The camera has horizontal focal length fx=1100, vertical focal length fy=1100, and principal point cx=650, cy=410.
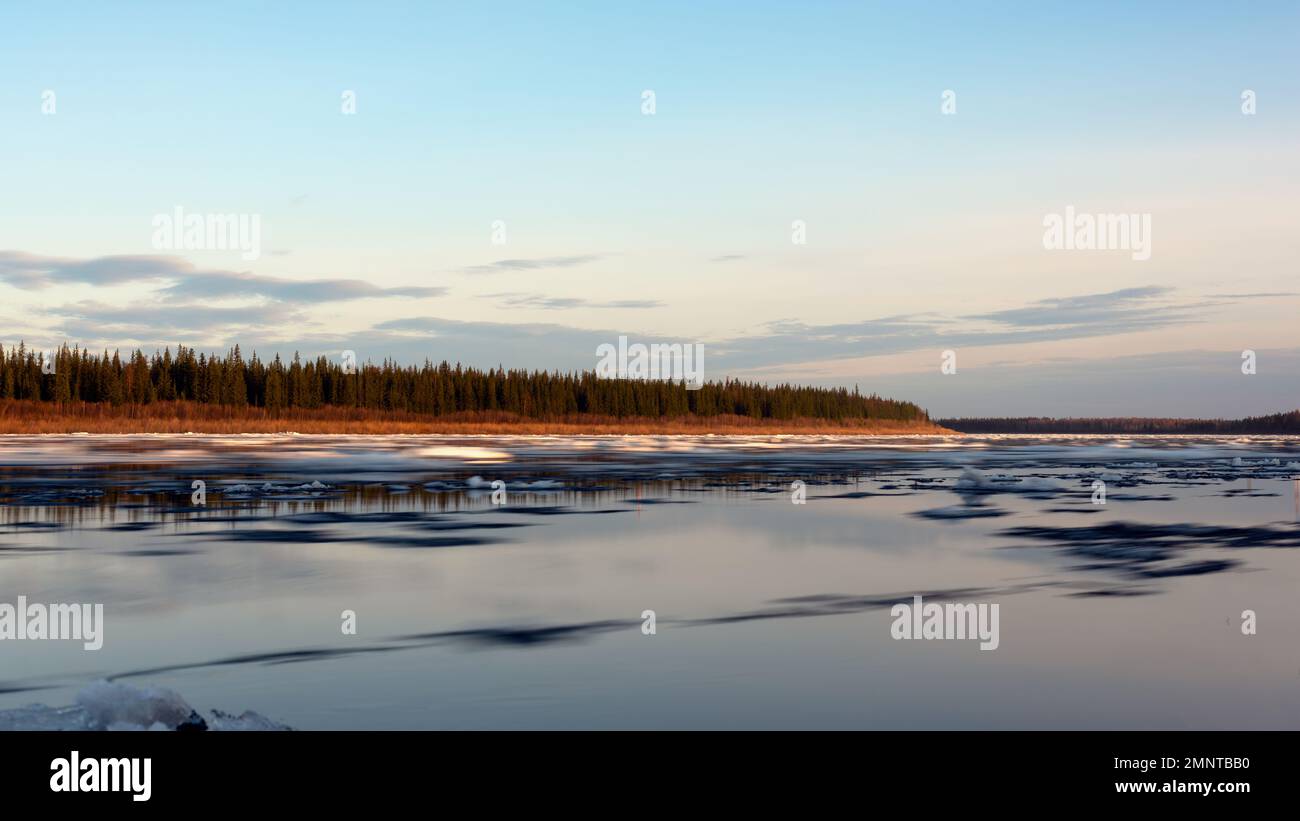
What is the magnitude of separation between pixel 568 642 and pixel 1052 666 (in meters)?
4.47

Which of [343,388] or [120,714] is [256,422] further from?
[120,714]

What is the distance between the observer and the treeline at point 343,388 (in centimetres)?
11588

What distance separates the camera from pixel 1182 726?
7.97 metres

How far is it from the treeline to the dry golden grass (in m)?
8.81

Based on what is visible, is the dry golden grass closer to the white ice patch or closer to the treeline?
the treeline

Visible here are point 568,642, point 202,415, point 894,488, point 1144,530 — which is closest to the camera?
point 568,642

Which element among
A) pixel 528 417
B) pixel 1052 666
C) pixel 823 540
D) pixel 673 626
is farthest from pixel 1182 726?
pixel 528 417

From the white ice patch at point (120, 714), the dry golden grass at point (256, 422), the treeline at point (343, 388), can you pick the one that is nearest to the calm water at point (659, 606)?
the white ice patch at point (120, 714)

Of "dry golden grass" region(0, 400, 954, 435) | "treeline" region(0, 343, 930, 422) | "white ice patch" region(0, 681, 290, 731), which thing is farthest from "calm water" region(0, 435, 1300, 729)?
"treeline" region(0, 343, 930, 422)

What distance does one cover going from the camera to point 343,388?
144250 millimetres

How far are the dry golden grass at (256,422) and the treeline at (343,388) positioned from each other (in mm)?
8808

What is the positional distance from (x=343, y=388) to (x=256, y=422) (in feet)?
153
